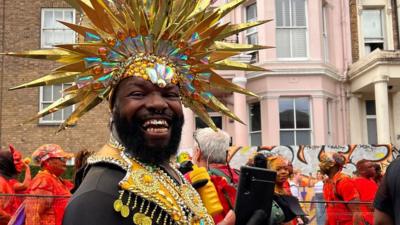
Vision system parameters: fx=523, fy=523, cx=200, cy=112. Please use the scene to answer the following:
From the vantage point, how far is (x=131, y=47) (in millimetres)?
2312

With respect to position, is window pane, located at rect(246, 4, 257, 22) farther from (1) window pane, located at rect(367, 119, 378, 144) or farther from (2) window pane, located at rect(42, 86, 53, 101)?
(2) window pane, located at rect(42, 86, 53, 101)

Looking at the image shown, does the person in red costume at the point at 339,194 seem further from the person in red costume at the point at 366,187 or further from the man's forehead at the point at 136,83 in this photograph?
the man's forehead at the point at 136,83

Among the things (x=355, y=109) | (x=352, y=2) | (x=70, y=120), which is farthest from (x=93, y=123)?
(x=70, y=120)

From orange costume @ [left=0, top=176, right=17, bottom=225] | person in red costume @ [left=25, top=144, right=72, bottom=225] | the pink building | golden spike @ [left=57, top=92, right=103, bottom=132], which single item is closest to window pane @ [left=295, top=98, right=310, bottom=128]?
the pink building

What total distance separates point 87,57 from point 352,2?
19102 mm

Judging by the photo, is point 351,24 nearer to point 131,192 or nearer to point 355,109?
point 355,109

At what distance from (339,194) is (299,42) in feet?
41.8

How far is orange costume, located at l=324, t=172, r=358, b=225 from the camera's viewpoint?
606 cm

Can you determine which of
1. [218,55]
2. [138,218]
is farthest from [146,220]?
[218,55]

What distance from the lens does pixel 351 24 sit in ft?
65.0

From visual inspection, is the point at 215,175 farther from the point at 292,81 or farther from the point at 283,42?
the point at 283,42

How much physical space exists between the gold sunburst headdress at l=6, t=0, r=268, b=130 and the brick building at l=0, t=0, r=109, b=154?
16202mm

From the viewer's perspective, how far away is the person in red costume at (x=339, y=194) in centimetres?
603

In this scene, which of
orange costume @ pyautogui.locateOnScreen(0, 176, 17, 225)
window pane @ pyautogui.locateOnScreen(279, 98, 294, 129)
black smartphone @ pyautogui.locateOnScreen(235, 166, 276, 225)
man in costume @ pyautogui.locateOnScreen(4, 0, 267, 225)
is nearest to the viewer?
man in costume @ pyautogui.locateOnScreen(4, 0, 267, 225)
